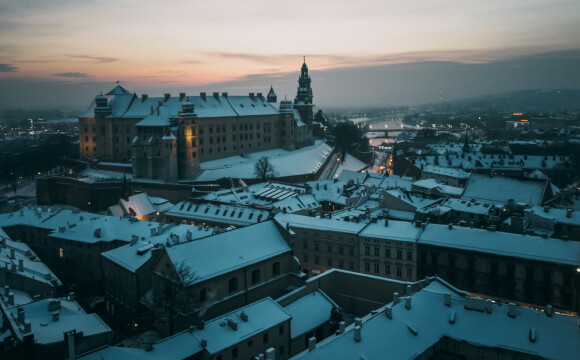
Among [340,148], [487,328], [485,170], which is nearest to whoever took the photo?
[487,328]

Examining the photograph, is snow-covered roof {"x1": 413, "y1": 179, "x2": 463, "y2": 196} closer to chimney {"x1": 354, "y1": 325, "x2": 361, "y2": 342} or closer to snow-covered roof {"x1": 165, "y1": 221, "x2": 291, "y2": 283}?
snow-covered roof {"x1": 165, "y1": 221, "x2": 291, "y2": 283}

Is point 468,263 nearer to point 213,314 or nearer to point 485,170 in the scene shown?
point 213,314

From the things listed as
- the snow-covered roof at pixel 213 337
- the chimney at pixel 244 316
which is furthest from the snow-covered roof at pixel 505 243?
the chimney at pixel 244 316

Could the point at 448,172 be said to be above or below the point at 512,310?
below

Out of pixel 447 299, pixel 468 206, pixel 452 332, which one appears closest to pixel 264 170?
pixel 468 206

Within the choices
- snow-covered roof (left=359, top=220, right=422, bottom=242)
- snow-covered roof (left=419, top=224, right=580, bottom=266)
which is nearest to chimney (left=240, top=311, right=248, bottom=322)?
snow-covered roof (left=359, top=220, right=422, bottom=242)

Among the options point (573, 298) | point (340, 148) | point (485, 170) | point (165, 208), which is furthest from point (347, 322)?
point (340, 148)

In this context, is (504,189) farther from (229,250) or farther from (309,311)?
(229,250)
